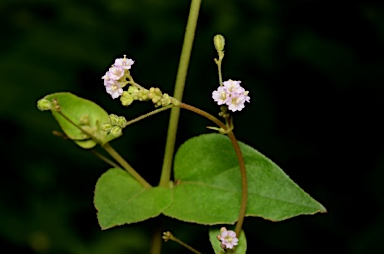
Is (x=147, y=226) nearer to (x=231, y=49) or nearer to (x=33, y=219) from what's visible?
(x=33, y=219)

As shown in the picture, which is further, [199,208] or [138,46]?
[138,46]

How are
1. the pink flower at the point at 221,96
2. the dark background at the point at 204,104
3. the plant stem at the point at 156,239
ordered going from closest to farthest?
the pink flower at the point at 221,96, the plant stem at the point at 156,239, the dark background at the point at 204,104

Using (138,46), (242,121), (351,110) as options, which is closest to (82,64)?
(138,46)

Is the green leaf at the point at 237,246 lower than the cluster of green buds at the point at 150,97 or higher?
lower

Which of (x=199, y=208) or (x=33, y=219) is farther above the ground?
(x=33, y=219)

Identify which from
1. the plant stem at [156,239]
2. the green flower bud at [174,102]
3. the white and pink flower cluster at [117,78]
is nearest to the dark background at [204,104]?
the plant stem at [156,239]

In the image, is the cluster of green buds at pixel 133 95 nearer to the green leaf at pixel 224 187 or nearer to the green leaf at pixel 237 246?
the green leaf at pixel 224 187

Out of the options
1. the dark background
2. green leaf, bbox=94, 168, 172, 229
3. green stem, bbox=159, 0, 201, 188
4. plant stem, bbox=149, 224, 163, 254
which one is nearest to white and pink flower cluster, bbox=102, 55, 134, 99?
green stem, bbox=159, 0, 201, 188
